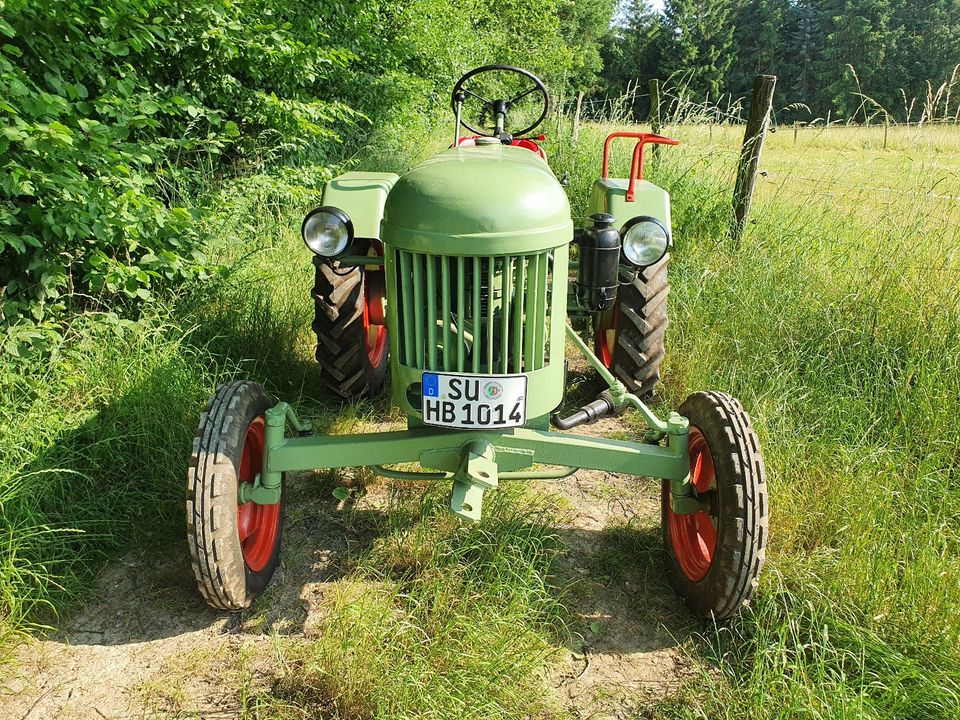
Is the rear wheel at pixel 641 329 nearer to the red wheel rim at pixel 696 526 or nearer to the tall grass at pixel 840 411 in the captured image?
the tall grass at pixel 840 411

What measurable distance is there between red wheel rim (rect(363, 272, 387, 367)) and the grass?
37 centimetres

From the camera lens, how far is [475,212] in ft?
6.59

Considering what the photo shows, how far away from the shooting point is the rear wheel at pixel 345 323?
3.34 meters

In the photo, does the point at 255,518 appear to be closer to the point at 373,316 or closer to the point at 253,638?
the point at 253,638

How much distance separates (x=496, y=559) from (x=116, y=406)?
70.1 inches

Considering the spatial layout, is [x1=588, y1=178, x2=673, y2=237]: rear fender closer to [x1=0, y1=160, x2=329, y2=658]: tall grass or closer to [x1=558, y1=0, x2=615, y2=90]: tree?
[x1=0, y1=160, x2=329, y2=658]: tall grass

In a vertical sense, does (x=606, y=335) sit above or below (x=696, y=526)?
above

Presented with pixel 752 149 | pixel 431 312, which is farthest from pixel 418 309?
pixel 752 149

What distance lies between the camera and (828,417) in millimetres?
3188

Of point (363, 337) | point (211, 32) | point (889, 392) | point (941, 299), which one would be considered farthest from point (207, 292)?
point (941, 299)

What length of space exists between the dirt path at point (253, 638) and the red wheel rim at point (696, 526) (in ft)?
0.43

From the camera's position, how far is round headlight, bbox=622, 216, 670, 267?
110 inches

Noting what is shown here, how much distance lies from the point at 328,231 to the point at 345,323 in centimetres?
77

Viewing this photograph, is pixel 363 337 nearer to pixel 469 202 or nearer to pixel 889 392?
pixel 469 202
